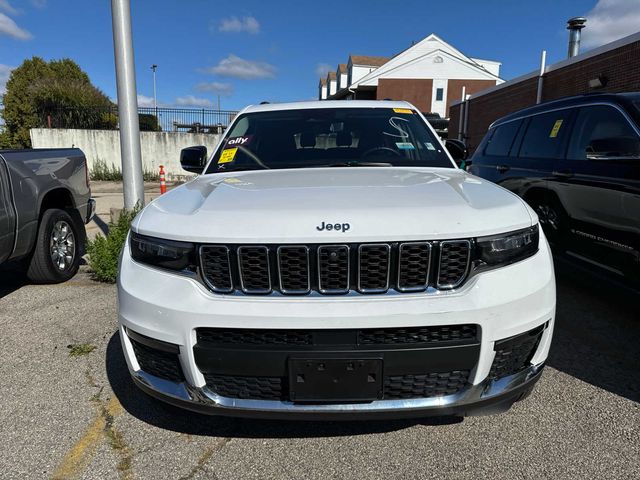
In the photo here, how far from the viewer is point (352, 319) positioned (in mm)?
1796

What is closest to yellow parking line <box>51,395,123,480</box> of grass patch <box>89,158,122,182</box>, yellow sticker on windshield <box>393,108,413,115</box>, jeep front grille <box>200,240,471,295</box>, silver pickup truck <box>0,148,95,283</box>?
jeep front grille <box>200,240,471,295</box>

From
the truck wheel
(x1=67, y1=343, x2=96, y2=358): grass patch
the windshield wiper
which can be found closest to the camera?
the windshield wiper

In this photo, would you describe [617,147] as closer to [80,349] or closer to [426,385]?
[426,385]

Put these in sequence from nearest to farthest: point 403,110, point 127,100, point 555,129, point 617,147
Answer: point 617,147 < point 403,110 < point 555,129 < point 127,100

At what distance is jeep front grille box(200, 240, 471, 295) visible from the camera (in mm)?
1867

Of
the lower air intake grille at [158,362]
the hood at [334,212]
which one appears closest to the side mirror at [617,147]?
the hood at [334,212]

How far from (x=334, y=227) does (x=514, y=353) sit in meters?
0.94

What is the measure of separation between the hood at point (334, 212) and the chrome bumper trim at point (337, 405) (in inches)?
24.9

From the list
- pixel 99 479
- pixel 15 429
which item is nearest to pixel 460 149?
pixel 99 479

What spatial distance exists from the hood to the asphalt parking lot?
1.00 metres

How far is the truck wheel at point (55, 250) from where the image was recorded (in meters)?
4.72

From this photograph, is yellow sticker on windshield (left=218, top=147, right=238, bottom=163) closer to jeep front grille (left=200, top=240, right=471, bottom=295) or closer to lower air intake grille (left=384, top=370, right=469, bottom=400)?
jeep front grille (left=200, top=240, right=471, bottom=295)

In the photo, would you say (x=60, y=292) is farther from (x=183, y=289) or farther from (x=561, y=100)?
(x=561, y=100)

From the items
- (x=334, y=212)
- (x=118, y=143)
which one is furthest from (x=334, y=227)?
(x=118, y=143)
